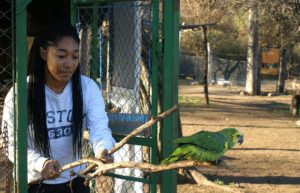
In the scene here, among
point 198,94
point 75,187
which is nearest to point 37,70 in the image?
point 75,187

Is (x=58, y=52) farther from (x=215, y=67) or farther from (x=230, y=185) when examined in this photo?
(x=215, y=67)

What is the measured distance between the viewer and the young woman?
1.85m

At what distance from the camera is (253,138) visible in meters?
6.97

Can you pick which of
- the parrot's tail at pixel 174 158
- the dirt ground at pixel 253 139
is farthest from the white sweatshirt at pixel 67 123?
the dirt ground at pixel 253 139

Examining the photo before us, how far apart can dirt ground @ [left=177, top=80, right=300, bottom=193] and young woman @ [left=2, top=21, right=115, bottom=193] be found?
2.69 metres

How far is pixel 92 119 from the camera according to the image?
6.62 feet

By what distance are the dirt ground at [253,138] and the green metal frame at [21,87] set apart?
2.98 metres

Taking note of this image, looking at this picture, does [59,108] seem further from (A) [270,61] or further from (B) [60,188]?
(A) [270,61]

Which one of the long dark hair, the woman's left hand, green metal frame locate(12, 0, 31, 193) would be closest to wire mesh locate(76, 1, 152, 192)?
the long dark hair

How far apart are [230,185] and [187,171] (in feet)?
2.13

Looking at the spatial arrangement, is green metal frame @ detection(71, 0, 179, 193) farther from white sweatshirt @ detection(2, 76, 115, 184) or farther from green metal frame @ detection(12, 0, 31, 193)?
green metal frame @ detection(12, 0, 31, 193)

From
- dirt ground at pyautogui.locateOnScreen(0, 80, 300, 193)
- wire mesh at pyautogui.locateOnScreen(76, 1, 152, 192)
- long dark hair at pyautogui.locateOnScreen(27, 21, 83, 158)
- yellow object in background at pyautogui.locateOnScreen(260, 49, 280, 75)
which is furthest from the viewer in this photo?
yellow object in background at pyautogui.locateOnScreen(260, 49, 280, 75)

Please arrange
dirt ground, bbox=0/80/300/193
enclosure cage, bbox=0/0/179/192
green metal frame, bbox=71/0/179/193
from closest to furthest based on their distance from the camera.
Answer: enclosure cage, bbox=0/0/179/192, green metal frame, bbox=71/0/179/193, dirt ground, bbox=0/80/300/193

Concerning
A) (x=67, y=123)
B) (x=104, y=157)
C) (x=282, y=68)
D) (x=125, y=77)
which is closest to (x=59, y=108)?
(x=67, y=123)
